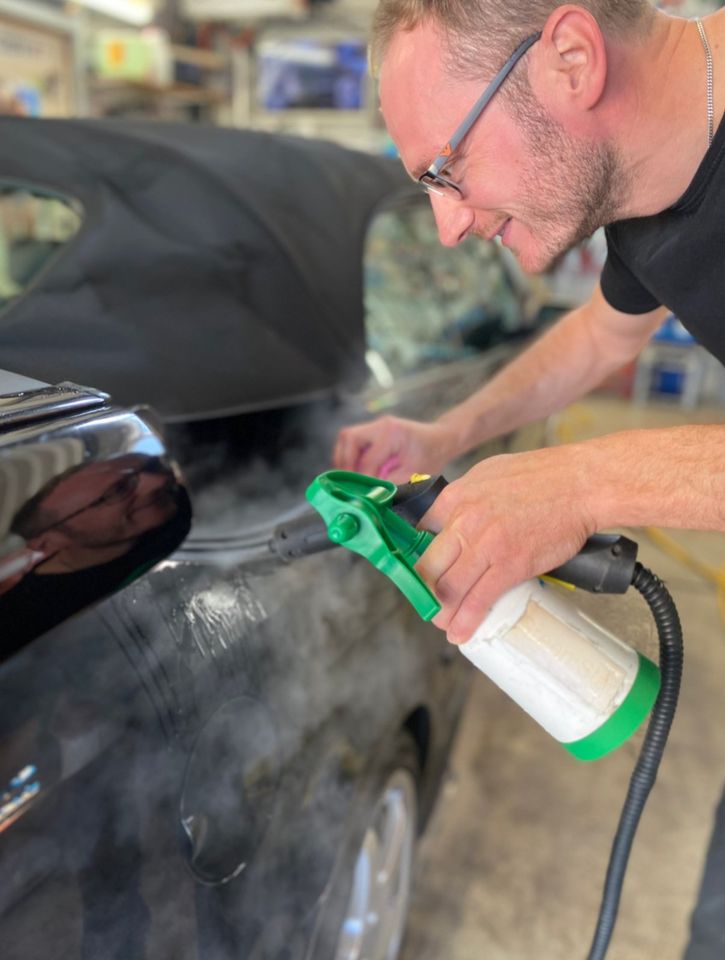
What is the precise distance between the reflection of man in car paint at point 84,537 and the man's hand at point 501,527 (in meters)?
0.28

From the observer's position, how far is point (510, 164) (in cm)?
108

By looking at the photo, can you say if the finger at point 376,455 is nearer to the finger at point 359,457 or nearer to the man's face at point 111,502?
the finger at point 359,457

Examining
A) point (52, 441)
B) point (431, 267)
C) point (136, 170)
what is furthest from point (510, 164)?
point (431, 267)

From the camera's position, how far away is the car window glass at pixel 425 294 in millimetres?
2211

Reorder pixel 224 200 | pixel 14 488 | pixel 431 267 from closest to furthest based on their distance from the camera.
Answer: pixel 14 488 < pixel 224 200 < pixel 431 267

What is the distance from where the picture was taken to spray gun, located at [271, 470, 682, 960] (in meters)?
0.88

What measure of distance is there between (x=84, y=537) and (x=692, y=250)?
94 cm

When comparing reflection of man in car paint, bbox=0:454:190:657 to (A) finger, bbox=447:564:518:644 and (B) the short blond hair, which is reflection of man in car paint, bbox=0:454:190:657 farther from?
(B) the short blond hair

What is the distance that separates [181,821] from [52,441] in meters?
0.46

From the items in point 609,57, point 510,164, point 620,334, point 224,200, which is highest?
point 609,57

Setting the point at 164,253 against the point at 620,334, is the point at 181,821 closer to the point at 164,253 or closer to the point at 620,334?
the point at 164,253

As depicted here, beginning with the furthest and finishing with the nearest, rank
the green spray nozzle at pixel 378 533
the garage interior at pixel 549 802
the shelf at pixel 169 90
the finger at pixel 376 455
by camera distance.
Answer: the shelf at pixel 169 90, the garage interior at pixel 549 802, the finger at pixel 376 455, the green spray nozzle at pixel 378 533

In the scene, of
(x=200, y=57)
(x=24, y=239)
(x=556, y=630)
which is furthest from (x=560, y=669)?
(x=200, y=57)

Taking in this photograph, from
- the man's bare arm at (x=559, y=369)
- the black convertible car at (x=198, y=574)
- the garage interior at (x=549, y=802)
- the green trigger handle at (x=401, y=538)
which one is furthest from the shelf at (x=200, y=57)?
the green trigger handle at (x=401, y=538)
